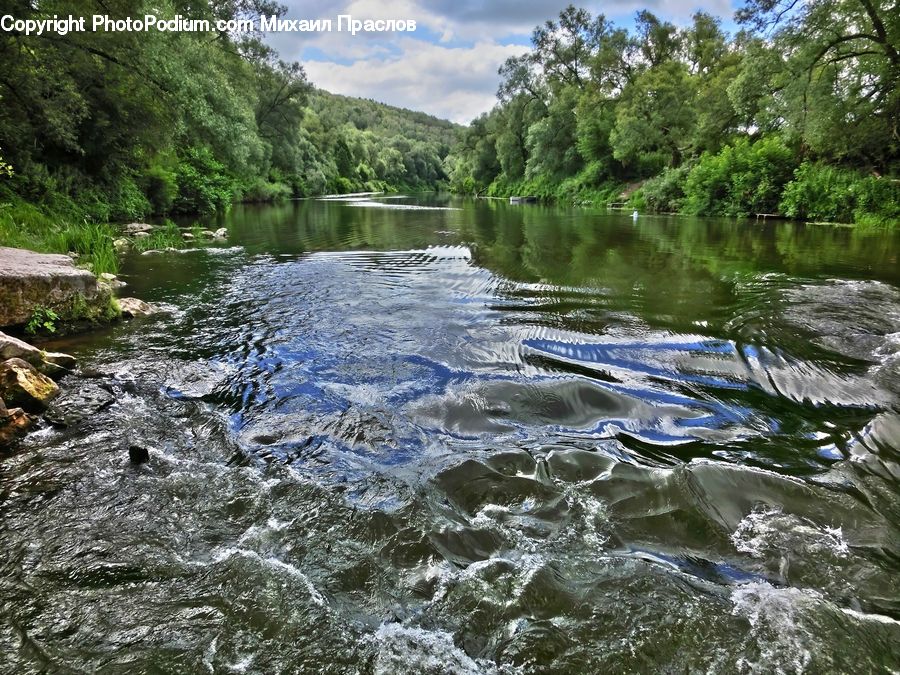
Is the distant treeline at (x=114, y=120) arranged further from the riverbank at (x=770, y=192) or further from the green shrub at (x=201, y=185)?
the riverbank at (x=770, y=192)

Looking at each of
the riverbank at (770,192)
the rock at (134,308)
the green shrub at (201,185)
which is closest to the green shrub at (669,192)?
the riverbank at (770,192)

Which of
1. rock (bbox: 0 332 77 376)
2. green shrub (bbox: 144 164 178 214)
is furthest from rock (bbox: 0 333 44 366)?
green shrub (bbox: 144 164 178 214)

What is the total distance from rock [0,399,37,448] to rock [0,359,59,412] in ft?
0.71

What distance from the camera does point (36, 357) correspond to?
4.89m

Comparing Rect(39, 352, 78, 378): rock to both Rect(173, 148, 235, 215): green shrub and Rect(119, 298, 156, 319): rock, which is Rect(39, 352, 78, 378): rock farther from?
Rect(173, 148, 235, 215): green shrub

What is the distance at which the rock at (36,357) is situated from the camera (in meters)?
4.59

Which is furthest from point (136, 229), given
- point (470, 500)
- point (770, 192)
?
point (770, 192)

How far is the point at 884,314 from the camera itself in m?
6.87

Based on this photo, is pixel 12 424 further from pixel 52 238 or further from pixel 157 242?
pixel 157 242

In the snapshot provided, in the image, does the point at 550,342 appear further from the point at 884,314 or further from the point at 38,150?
the point at 38,150

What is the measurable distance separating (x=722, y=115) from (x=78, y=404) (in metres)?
35.0

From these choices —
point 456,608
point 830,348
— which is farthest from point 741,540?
point 830,348

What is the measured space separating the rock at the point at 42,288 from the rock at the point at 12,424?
2.65 metres

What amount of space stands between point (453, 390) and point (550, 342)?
1.84 m
